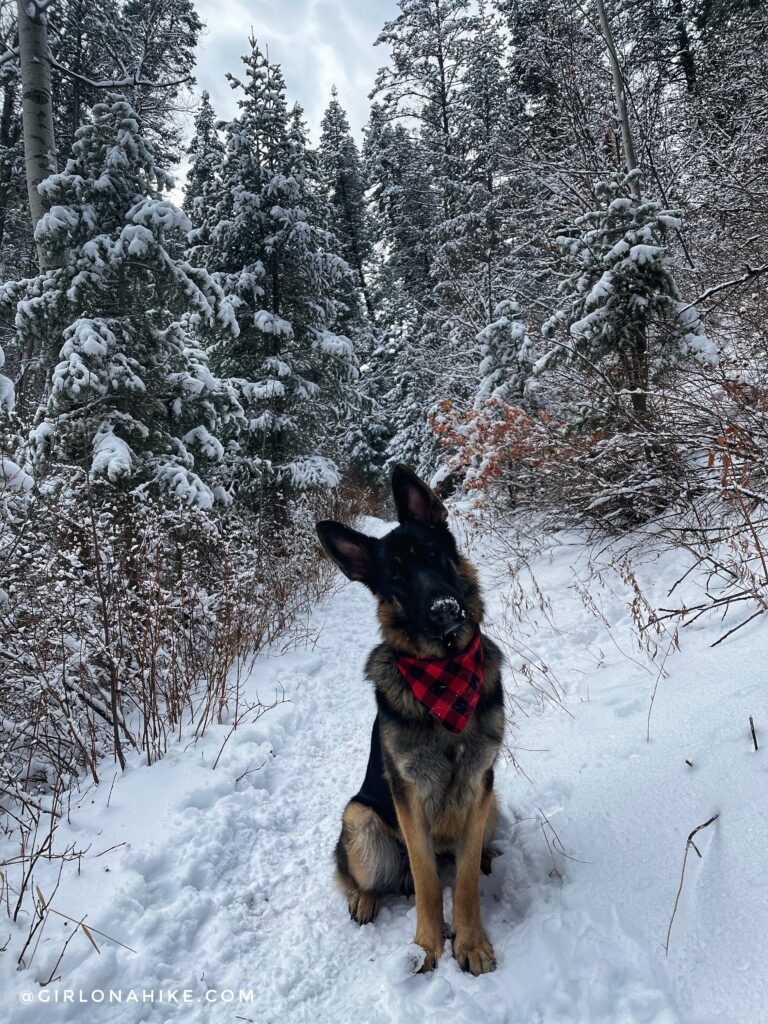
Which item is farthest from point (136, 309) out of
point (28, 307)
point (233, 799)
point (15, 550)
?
point (233, 799)

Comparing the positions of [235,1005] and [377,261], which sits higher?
[377,261]

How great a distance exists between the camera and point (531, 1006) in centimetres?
176

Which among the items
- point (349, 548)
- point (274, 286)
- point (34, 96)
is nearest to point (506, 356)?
point (274, 286)

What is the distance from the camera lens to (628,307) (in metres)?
5.84

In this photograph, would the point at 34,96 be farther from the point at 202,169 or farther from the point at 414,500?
the point at 202,169

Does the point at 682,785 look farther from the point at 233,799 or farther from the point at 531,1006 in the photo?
the point at 233,799

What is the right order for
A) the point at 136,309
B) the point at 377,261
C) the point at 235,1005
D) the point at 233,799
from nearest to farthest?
the point at 235,1005, the point at 233,799, the point at 136,309, the point at 377,261

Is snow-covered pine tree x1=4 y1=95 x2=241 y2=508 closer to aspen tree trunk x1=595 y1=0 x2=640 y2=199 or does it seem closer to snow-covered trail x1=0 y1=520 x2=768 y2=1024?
snow-covered trail x1=0 y1=520 x2=768 y2=1024

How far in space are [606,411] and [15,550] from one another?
5.90m

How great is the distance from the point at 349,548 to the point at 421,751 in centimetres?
100

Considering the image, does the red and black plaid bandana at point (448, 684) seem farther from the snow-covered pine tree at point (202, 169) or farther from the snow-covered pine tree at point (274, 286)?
the snow-covered pine tree at point (202, 169)

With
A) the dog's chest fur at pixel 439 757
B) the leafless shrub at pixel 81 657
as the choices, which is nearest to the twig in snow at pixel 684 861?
the dog's chest fur at pixel 439 757

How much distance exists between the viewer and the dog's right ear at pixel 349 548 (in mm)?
2520

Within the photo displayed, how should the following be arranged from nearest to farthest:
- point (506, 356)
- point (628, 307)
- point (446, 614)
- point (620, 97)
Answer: point (446, 614), point (628, 307), point (620, 97), point (506, 356)
